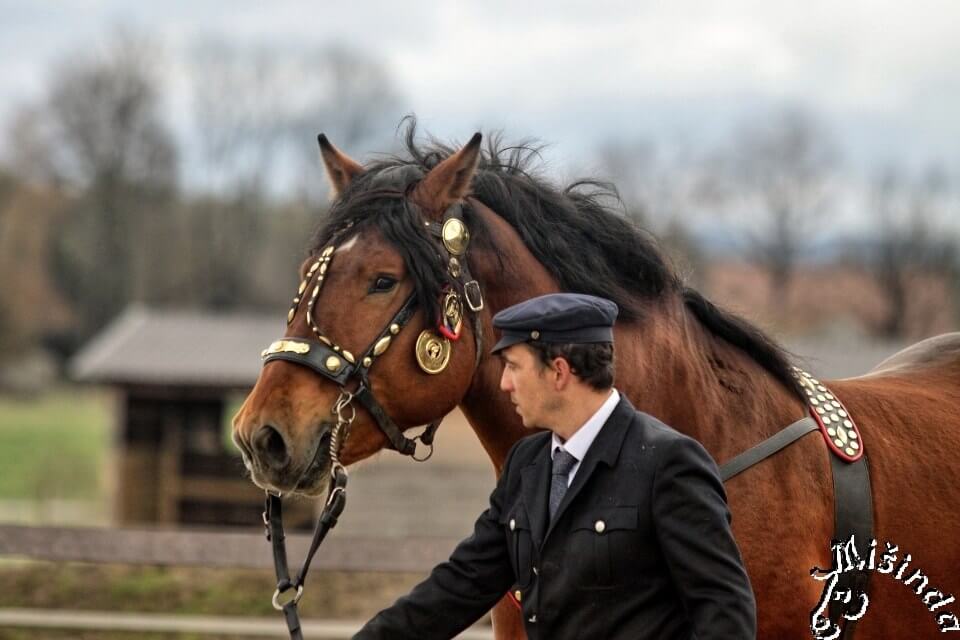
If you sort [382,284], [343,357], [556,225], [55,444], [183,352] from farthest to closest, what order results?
1. [55,444]
2. [183,352]
3. [556,225]
4. [382,284]
5. [343,357]

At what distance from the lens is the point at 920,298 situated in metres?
41.9

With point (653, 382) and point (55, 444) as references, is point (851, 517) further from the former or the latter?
point (55, 444)

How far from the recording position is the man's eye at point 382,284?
11.8ft

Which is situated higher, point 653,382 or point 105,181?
point 653,382

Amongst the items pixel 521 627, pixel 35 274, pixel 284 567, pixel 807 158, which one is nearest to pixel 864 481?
Answer: pixel 521 627

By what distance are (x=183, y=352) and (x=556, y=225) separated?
54.0ft

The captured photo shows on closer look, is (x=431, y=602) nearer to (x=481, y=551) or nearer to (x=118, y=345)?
(x=481, y=551)

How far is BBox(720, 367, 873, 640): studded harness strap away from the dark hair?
1.06m

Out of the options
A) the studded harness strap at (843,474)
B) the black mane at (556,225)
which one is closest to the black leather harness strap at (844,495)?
the studded harness strap at (843,474)

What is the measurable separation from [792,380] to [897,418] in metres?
0.43

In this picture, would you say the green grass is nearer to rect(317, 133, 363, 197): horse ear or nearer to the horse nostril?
rect(317, 133, 363, 197): horse ear

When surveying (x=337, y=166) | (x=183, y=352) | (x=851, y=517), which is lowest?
(x=183, y=352)

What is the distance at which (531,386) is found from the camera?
2746mm

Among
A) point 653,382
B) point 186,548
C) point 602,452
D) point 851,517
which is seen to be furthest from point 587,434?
point 186,548
